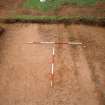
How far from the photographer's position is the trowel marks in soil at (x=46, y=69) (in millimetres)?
2287

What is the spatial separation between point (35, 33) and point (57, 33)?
0.33 m

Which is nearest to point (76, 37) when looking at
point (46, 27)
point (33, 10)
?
point (46, 27)

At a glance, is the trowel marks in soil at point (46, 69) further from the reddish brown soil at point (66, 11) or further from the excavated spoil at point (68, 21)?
the reddish brown soil at point (66, 11)

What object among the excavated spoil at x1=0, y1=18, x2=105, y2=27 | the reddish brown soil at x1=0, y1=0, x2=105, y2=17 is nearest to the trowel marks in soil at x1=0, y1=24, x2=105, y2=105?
the excavated spoil at x1=0, y1=18, x2=105, y2=27

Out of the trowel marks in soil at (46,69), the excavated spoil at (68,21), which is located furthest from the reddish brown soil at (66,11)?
the trowel marks in soil at (46,69)

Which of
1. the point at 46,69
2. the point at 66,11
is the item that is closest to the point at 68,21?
the point at 66,11

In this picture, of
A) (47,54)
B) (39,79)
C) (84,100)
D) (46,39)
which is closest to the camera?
(84,100)

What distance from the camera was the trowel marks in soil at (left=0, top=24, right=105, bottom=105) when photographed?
229cm

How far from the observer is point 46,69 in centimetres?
260

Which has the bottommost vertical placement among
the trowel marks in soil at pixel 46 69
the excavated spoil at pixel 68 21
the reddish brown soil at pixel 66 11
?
the trowel marks in soil at pixel 46 69

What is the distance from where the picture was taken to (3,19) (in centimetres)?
345

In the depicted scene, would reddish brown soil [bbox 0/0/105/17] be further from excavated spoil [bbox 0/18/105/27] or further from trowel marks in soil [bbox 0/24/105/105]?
trowel marks in soil [bbox 0/24/105/105]

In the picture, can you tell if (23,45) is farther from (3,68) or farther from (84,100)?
(84,100)

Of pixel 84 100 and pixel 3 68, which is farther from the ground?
pixel 3 68
